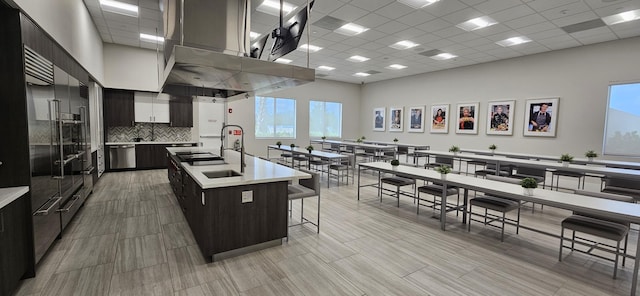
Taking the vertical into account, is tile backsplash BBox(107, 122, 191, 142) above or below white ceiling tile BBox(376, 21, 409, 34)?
below

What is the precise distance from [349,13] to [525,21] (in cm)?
343

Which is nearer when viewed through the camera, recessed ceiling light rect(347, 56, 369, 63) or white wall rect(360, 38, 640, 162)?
white wall rect(360, 38, 640, 162)

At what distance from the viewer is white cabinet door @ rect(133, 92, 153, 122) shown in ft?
25.1

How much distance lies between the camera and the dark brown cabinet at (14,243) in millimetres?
2002

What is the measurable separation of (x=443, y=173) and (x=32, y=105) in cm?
456

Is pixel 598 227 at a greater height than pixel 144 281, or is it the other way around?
pixel 598 227

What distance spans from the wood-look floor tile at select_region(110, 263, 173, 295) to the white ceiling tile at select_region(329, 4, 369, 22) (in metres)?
4.71

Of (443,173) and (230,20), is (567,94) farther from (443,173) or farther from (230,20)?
(230,20)

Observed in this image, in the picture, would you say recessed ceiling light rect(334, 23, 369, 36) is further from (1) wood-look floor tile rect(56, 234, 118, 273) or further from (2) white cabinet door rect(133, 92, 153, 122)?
(2) white cabinet door rect(133, 92, 153, 122)

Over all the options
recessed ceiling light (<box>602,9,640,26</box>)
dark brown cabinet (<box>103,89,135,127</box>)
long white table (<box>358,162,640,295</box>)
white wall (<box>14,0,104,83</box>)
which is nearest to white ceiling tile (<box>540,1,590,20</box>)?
recessed ceiling light (<box>602,9,640,26</box>)

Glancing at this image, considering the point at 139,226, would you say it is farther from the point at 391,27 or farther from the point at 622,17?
the point at 622,17

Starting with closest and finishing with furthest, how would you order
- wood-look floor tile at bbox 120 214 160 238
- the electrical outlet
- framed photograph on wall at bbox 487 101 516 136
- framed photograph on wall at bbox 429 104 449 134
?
the electrical outlet < wood-look floor tile at bbox 120 214 160 238 < framed photograph on wall at bbox 487 101 516 136 < framed photograph on wall at bbox 429 104 449 134

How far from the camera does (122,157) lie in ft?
24.5

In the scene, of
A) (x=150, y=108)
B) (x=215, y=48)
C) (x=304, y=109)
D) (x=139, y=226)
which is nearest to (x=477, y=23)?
(x=215, y=48)
